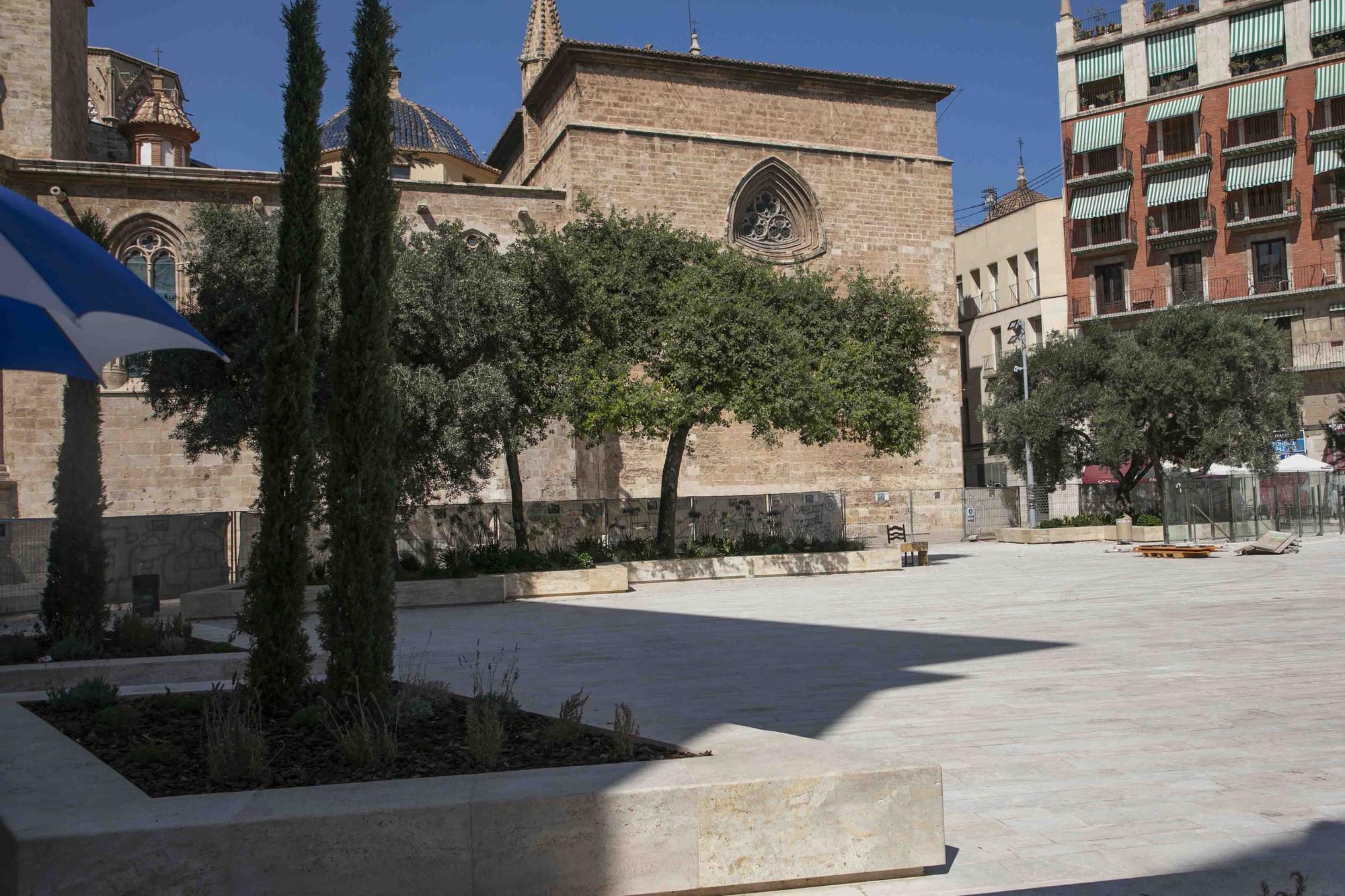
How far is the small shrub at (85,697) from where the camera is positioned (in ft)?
19.1

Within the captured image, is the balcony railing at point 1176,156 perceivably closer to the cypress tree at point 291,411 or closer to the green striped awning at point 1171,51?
the green striped awning at point 1171,51

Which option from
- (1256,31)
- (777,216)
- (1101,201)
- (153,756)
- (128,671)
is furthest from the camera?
(1101,201)

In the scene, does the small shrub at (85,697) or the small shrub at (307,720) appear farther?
the small shrub at (85,697)

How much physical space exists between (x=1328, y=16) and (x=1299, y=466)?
66.4ft

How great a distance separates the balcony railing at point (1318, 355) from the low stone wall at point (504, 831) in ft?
130

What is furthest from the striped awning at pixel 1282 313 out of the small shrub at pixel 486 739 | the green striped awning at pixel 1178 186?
the small shrub at pixel 486 739

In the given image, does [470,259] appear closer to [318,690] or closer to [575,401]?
[575,401]

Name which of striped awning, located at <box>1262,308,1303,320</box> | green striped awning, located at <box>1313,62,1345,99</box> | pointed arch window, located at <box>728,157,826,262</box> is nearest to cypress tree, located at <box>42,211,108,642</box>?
pointed arch window, located at <box>728,157,826,262</box>

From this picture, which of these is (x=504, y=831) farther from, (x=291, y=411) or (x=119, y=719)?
(x=291, y=411)

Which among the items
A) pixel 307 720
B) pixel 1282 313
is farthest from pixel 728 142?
pixel 307 720

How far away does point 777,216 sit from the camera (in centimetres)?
3219

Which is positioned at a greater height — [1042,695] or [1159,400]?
[1159,400]

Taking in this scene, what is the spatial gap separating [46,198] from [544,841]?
26.6 m

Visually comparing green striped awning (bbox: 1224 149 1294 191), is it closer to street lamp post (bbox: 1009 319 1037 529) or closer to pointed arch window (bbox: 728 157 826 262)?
street lamp post (bbox: 1009 319 1037 529)
